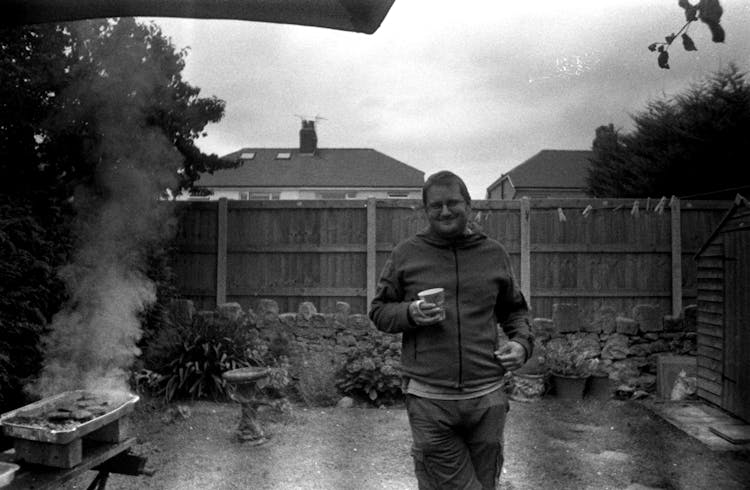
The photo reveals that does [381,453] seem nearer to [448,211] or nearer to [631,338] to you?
[448,211]

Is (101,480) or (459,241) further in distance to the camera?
(101,480)

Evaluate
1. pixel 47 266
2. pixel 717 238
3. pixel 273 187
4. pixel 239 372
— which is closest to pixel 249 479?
pixel 239 372

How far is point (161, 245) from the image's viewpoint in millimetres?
6574

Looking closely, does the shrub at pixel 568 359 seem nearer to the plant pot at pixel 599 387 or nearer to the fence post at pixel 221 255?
the plant pot at pixel 599 387

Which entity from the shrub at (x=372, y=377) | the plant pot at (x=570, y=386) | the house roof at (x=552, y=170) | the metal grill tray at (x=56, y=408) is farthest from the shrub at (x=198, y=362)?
the house roof at (x=552, y=170)

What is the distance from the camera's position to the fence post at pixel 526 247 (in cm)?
706

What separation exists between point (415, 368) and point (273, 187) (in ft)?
43.6

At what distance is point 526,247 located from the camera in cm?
706

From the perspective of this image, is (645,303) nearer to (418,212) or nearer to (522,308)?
(418,212)

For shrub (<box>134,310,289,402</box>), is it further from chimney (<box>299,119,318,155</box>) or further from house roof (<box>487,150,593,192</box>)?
house roof (<box>487,150,593,192</box>)

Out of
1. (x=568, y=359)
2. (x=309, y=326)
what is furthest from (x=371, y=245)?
(x=568, y=359)

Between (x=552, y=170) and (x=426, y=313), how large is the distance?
69.4 feet

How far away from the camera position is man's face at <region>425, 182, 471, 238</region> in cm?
240

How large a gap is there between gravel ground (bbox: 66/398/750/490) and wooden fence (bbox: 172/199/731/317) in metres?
1.69
